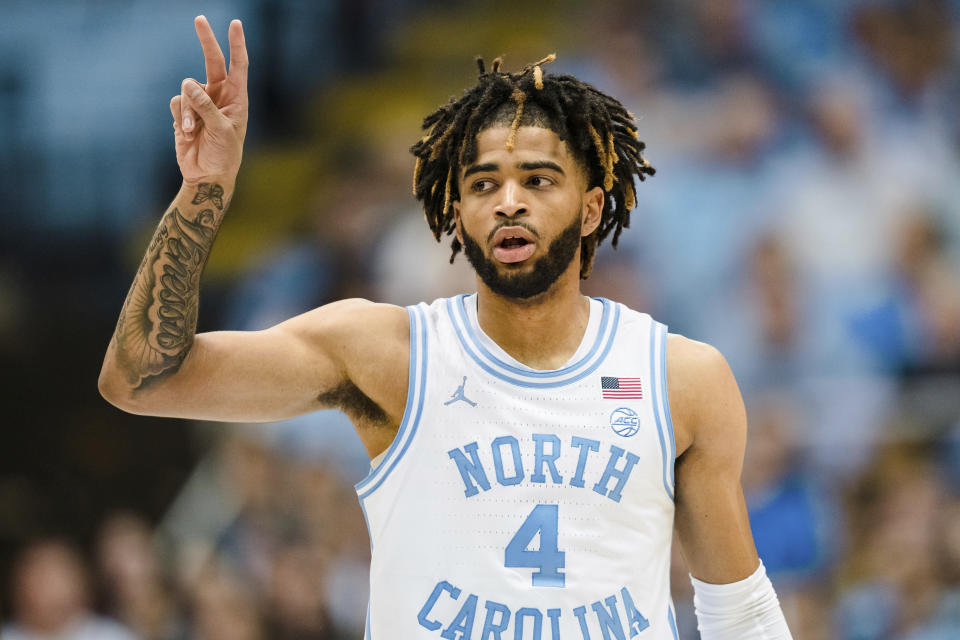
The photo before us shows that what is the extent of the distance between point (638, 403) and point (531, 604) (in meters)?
0.58

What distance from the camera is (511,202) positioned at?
304 cm

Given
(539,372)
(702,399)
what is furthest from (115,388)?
(702,399)

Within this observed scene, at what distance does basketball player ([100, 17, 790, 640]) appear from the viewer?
113 inches

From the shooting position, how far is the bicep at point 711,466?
3156 millimetres

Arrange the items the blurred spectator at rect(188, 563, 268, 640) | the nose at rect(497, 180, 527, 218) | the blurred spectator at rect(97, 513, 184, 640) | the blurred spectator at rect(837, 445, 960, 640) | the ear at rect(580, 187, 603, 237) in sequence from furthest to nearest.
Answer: the blurred spectator at rect(97, 513, 184, 640) < the blurred spectator at rect(188, 563, 268, 640) < the blurred spectator at rect(837, 445, 960, 640) < the ear at rect(580, 187, 603, 237) < the nose at rect(497, 180, 527, 218)

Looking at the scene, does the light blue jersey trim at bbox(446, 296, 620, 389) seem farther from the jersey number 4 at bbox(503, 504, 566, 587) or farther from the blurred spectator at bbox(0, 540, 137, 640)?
the blurred spectator at bbox(0, 540, 137, 640)

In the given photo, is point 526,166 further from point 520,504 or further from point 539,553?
point 539,553

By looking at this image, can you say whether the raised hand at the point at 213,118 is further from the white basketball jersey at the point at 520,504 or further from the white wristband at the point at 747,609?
the white wristband at the point at 747,609

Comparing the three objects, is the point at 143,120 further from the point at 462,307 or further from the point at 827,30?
the point at 462,307

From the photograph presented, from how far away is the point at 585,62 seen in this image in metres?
7.64

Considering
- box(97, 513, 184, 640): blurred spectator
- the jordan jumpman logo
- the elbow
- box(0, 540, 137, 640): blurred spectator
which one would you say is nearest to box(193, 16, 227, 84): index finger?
the elbow

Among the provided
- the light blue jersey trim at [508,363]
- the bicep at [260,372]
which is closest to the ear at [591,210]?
the light blue jersey trim at [508,363]

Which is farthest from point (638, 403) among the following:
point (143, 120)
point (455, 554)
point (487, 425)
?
point (143, 120)

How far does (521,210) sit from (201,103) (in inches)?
32.3
